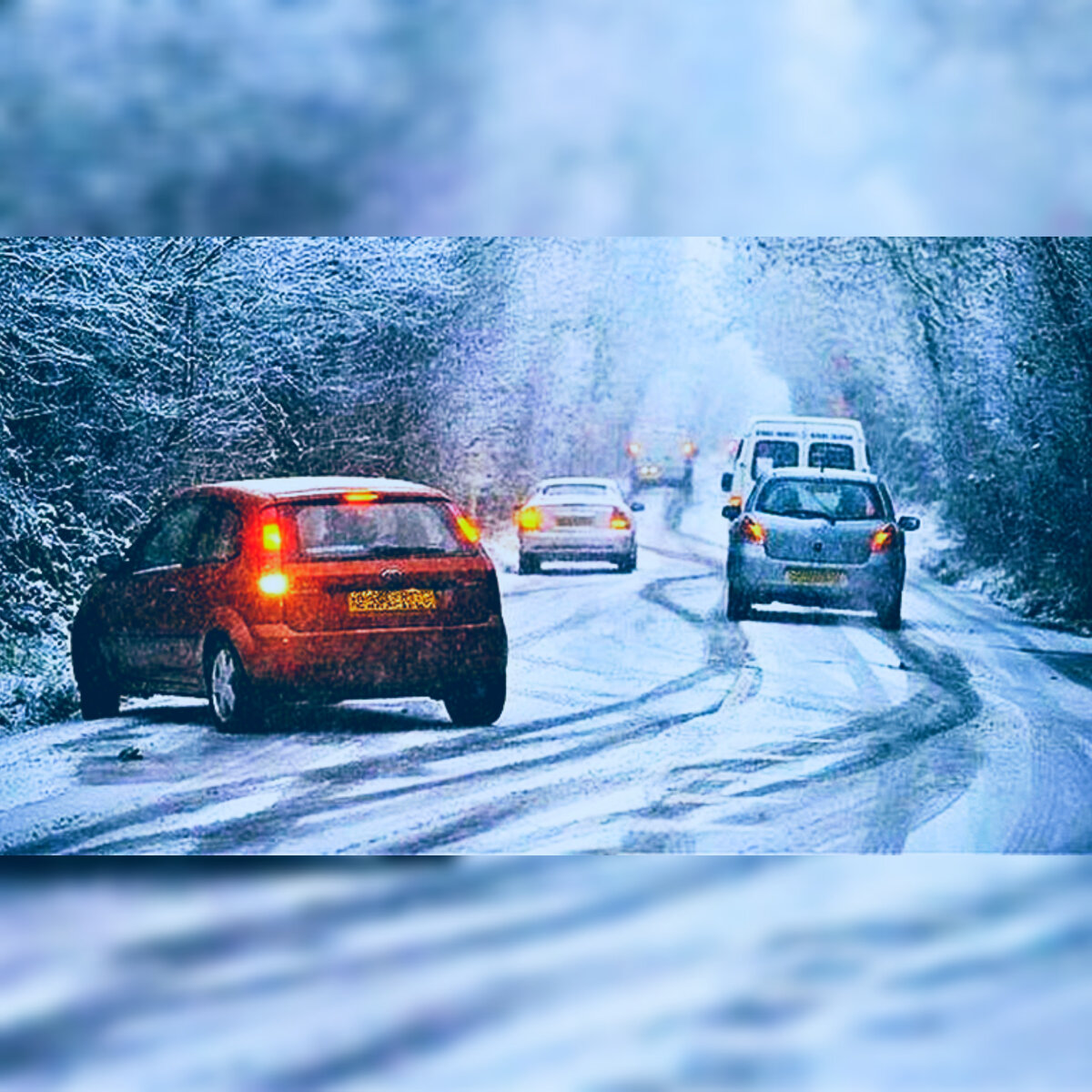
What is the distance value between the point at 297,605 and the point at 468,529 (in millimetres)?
619

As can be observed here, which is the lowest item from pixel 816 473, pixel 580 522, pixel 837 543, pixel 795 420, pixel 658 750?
pixel 658 750

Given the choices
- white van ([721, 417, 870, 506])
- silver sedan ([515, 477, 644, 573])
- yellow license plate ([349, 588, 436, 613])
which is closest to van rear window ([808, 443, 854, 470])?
white van ([721, 417, 870, 506])

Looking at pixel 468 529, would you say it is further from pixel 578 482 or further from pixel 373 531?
pixel 578 482

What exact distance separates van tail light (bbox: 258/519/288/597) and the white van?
4.78 feet

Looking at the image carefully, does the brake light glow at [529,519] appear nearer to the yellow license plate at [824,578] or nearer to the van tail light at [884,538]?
the yellow license plate at [824,578]

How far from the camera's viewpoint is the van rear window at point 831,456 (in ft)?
18.6

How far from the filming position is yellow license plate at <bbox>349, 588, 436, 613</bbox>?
5.20 metres

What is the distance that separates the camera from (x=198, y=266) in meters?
5.63

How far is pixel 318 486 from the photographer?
5414 mm

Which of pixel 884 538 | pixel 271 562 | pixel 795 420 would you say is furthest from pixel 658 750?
pixel 271 562
